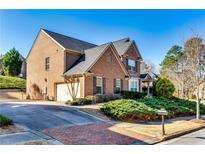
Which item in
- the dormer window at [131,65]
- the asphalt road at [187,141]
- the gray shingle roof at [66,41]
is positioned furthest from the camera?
the dormer window at [131,65]

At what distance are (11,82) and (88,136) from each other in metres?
10.6

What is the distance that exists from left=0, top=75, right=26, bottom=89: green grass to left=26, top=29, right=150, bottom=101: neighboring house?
91cm

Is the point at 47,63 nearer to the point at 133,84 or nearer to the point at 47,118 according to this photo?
the point at 133,84

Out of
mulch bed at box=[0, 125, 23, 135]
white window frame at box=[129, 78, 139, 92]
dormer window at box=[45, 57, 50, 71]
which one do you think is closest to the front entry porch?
white window frame at box=[129, 78, 139, 92]

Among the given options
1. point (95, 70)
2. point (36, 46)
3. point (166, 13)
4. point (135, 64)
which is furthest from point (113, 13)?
point (135, 64)

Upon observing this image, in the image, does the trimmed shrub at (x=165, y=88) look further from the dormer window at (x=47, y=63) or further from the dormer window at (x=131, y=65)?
the dormer window at (x=47, y=63)

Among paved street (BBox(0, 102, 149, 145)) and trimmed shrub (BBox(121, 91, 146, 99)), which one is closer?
paved street (BBox(0, 102, 149, 145))

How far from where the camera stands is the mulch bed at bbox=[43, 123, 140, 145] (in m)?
6.79

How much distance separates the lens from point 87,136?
7.26m

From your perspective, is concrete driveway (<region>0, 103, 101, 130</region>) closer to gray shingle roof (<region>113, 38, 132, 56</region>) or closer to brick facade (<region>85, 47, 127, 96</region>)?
brick facade (<region>85, 47, 127, 96</region>)

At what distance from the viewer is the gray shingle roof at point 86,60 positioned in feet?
51.2

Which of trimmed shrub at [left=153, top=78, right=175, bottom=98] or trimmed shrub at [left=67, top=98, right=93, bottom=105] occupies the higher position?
trimmed shrub at [left=153, top=78, right=175, bottom=98]

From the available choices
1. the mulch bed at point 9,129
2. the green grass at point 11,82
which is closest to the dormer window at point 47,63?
the green grass at point 11,82
